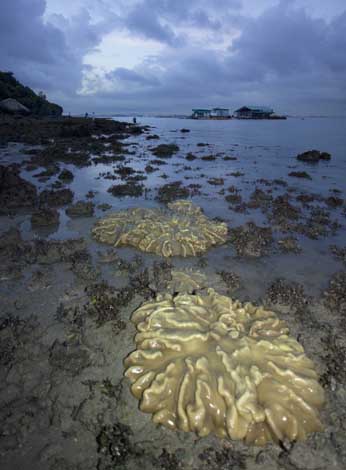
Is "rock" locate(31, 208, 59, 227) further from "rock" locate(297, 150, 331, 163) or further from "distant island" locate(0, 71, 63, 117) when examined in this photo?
"distant island" locate(0, 71, 63, 117)

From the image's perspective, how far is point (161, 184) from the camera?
1494 cm

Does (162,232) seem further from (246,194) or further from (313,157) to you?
(313,157)

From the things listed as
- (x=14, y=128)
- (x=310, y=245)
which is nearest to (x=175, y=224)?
(x=310, y=245)

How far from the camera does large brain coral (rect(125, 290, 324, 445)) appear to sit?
3047mm

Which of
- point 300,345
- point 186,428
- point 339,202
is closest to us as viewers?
point 186,428

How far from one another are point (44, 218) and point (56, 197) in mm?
2619

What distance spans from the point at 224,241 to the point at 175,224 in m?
1.57

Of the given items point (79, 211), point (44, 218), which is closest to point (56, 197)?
point (79, 211)

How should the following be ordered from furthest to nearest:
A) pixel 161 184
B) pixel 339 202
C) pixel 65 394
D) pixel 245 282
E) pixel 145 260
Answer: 1. pixel 161 184
2. pixel 339 202
3. pixel 145 260
4. pixel 245 282
5. pixel 65 394

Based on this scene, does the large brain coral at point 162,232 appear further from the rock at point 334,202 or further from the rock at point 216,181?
the rock at point 216,181

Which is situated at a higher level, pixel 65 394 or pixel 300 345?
pixel 300 345

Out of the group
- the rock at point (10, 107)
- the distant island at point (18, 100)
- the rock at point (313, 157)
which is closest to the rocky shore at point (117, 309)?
the rock at point (313, 157)

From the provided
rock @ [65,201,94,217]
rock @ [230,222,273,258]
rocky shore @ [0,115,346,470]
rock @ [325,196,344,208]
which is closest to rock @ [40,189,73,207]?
rocky shore @ [0,115,346,470]

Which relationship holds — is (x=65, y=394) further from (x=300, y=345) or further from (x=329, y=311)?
(x=329, y=311)
